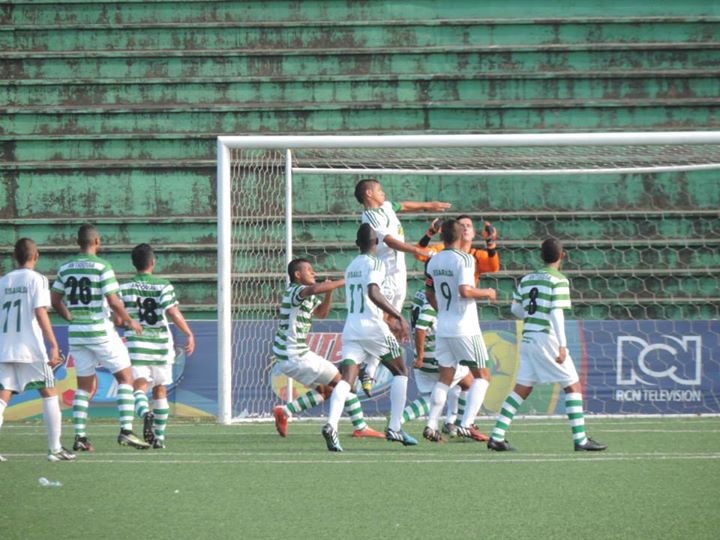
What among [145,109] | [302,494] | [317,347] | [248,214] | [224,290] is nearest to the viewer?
[302,494]

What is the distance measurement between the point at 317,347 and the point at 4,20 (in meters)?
6.86

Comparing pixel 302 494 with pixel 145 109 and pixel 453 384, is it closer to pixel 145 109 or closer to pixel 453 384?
pixel 453 384

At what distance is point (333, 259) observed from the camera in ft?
45.2

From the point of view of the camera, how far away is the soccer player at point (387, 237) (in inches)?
373

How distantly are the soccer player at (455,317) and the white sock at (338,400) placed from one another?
746mm

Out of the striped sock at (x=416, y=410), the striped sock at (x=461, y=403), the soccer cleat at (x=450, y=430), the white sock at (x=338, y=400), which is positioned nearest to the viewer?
the white sock at (x=338, y=400)

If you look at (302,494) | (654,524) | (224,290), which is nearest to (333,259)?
(224,290)

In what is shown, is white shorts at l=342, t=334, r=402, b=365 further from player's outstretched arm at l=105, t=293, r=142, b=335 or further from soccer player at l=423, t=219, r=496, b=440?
player's outstretched arm at l=105, t=293, r=142, b=335

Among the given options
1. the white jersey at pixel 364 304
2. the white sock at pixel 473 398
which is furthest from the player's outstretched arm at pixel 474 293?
the white sock at pixel 473 398

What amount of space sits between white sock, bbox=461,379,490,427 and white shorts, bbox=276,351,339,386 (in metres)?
1.00

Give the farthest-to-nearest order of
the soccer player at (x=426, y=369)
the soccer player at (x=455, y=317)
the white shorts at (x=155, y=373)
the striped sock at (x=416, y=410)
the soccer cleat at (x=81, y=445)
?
the soccer player at (x=426, y=369)
the striped sock at (x=416, y=410)
the white shorts at (x=155, y=373)
the soccer player at (x=455, y=317)
the soccer cleat at (x=81, y=445)

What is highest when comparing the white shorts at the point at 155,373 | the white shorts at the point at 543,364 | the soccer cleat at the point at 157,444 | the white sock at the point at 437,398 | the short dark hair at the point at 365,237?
the short dark hair at the point at 365,237

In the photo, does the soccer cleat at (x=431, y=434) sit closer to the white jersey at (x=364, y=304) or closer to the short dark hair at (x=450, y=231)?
the white jersey at (x=364, y=304)

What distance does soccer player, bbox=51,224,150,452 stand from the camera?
8406 millimetres
